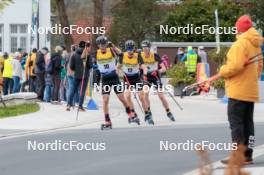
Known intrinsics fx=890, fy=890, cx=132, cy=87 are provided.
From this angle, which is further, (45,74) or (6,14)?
(6,14)

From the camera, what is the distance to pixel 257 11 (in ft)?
143

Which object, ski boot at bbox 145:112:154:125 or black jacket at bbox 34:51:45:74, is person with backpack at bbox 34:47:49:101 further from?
ski boot at bbox 145:112:154:125

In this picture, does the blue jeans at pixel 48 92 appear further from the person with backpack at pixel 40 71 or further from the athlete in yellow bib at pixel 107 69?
the athlete in yellow bib at pixel 107 69

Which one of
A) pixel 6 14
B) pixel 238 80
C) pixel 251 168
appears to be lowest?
pixel 251 168

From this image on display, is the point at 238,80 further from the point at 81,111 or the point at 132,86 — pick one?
the point at 81,111

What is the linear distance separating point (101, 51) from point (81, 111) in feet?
15.2

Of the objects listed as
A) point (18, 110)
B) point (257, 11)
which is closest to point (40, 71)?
point (18, 110)

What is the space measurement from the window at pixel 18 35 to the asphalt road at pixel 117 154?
30.9m

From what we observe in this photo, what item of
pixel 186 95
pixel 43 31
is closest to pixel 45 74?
pixel 186 95

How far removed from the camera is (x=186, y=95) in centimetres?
2995

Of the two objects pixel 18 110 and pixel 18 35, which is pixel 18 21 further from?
pixel 18 110

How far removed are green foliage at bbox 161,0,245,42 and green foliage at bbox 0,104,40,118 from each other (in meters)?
25.6

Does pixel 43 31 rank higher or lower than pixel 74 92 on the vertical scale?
higher

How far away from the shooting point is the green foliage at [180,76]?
30.0 m
